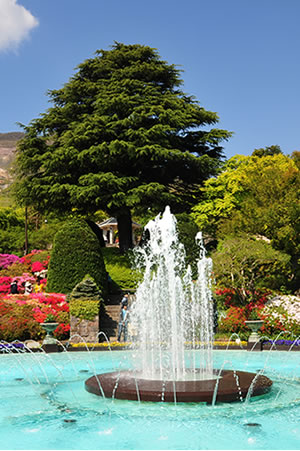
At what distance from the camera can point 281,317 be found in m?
16.8

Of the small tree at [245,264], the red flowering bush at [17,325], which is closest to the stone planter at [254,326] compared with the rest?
the small tree at [245,264]

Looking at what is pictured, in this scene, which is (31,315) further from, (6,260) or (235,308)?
(6,260)

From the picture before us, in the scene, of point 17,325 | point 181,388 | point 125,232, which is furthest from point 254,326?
point 125,232

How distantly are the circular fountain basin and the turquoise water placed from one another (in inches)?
4.7

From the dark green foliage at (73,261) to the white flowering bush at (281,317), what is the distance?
24.8 feet

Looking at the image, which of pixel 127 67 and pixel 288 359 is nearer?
pixel 288 359

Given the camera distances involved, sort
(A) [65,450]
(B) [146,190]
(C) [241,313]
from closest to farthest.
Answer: (A) [65,450] → (C) [241,313] → (B) [146,190]

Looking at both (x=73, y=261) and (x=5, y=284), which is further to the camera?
(x=5, y=284)

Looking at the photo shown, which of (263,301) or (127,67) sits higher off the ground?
(127,67)

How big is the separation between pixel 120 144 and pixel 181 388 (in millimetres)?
19797

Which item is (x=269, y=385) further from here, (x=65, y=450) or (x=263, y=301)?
(x=263, y=301)

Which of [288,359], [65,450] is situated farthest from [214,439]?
[288,359]

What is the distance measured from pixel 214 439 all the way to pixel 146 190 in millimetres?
20712

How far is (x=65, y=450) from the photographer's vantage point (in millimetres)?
5574
